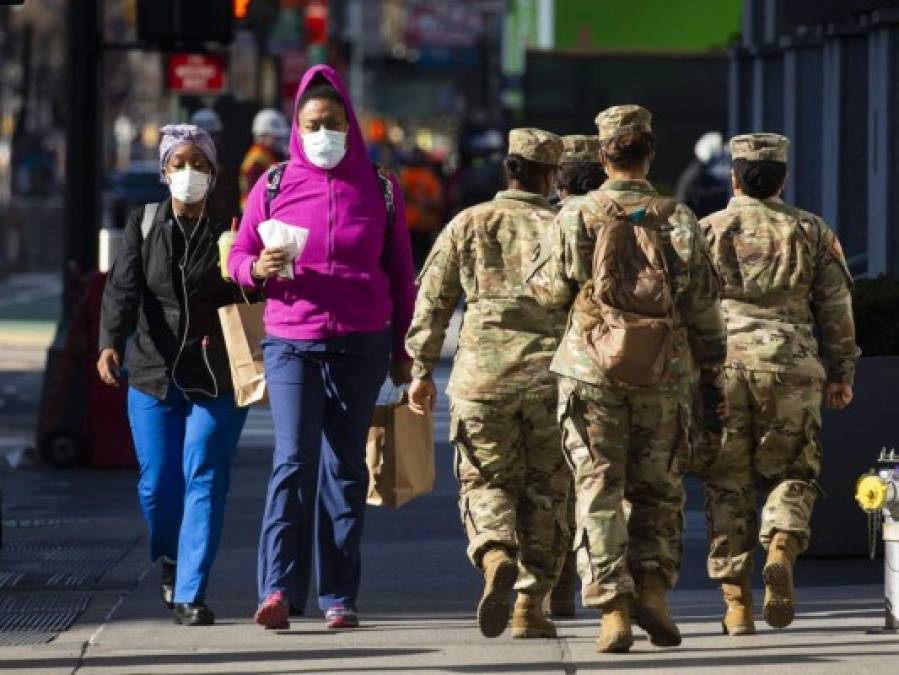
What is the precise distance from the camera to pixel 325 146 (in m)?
9.34

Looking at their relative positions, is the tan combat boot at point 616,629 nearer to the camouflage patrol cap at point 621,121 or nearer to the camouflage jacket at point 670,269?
the camouflage jacket at point 670,269

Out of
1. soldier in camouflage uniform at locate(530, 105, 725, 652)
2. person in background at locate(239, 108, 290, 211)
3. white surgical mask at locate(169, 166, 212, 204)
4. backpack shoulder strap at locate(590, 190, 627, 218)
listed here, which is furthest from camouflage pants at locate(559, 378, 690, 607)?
person in background at locate(239, 108, 290, 211)

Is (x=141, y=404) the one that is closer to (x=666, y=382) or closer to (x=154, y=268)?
(x=154, y=268)

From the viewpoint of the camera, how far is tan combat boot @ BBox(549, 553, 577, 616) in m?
9.82

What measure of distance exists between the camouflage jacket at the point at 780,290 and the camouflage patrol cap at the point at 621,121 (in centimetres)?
73

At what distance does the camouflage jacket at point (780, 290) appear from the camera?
9.28 meters

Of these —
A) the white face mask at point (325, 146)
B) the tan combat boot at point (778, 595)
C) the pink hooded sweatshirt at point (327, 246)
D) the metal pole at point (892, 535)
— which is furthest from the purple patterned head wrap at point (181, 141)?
the metal pole at point (892, 535)

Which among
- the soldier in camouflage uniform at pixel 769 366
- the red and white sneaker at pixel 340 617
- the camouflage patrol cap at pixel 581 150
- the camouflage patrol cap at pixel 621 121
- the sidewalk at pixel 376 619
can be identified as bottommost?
the sidewalk at pixel 376 619

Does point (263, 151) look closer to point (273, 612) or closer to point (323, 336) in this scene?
point (323, 336)

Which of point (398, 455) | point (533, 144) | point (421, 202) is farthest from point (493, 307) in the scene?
point (421, 202)

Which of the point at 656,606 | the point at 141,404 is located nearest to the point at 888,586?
the point at 656,606

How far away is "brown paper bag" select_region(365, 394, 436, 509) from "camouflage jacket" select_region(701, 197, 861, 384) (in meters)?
1.19

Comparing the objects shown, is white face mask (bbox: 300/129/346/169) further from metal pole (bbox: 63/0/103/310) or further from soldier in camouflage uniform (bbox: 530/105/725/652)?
metal pole (bbox: 63/0/103/310)

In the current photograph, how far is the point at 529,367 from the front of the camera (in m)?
9.14
